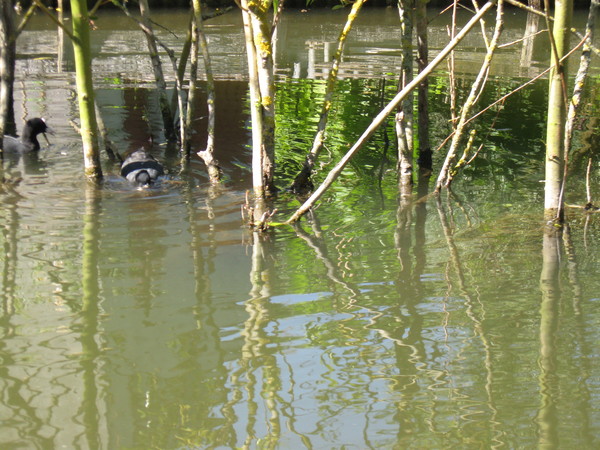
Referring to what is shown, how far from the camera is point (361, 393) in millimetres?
4215

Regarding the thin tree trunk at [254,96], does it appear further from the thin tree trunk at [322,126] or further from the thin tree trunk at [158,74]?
the thin tree trunk at [158,74]

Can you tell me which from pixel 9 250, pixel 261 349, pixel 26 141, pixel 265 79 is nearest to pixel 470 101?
pixel 265 79

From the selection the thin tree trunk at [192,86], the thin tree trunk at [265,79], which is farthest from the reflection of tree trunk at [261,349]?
the thin tree trunk at [192,86]

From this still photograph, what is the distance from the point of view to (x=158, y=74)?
984 centimetres

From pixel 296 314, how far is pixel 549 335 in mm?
1655

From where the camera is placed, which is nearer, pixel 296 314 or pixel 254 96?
pixel 296 314

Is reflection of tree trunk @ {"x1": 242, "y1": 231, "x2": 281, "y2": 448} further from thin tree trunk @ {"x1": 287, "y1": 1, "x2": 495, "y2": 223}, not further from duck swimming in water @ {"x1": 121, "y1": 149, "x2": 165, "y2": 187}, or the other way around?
duck swimming in water @ {"x1": 121, "y1": 149, "x2": 165, "y2": 187}

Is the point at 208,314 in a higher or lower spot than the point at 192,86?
lower

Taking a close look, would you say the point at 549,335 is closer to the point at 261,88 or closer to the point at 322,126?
the point at 322,126

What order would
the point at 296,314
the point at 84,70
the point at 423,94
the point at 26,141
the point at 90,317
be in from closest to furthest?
the point at 90,317 → the point at 296,314 → the point at 84,70 → the point at 423,94 → the point at 26,141

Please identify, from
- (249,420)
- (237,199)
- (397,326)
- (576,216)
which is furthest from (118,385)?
(576,216)

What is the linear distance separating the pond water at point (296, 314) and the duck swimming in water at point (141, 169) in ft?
0.52

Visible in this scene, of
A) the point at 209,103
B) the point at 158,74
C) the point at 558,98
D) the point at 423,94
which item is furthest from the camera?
the point at 158,74

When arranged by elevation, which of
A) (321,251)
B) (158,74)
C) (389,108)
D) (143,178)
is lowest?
(321,251)
